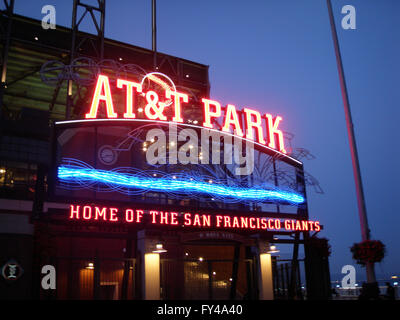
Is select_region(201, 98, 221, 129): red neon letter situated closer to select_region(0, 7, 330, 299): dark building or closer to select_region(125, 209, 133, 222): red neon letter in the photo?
select_region(0, 7, 330, 299): dark building

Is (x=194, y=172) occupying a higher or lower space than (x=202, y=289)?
higher

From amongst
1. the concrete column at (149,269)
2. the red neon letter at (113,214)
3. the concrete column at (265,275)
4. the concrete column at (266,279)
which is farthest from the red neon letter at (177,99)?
the concrete column at (266,279)

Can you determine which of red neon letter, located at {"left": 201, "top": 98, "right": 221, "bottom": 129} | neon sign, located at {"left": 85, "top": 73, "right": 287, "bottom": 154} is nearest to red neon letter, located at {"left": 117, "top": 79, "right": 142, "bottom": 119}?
neon sign, located at {"left": 85, "top": 73, "right": 287, "bottom": 154}

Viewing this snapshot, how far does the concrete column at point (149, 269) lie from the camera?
1565 centimetres

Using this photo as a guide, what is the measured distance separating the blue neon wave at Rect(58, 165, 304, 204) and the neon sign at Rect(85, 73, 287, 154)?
101 inches

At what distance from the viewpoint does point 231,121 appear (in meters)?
22.5

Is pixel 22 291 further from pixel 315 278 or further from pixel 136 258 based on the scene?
pixel 315 278

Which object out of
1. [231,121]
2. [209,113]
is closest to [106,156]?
[209,113]

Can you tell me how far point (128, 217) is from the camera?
52.2 feet

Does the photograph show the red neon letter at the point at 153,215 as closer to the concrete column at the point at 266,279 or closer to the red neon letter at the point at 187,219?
the red neon letter at the point at 187,219

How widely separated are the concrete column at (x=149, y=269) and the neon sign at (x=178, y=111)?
5.62 meters

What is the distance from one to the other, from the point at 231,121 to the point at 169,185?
19.2ft
